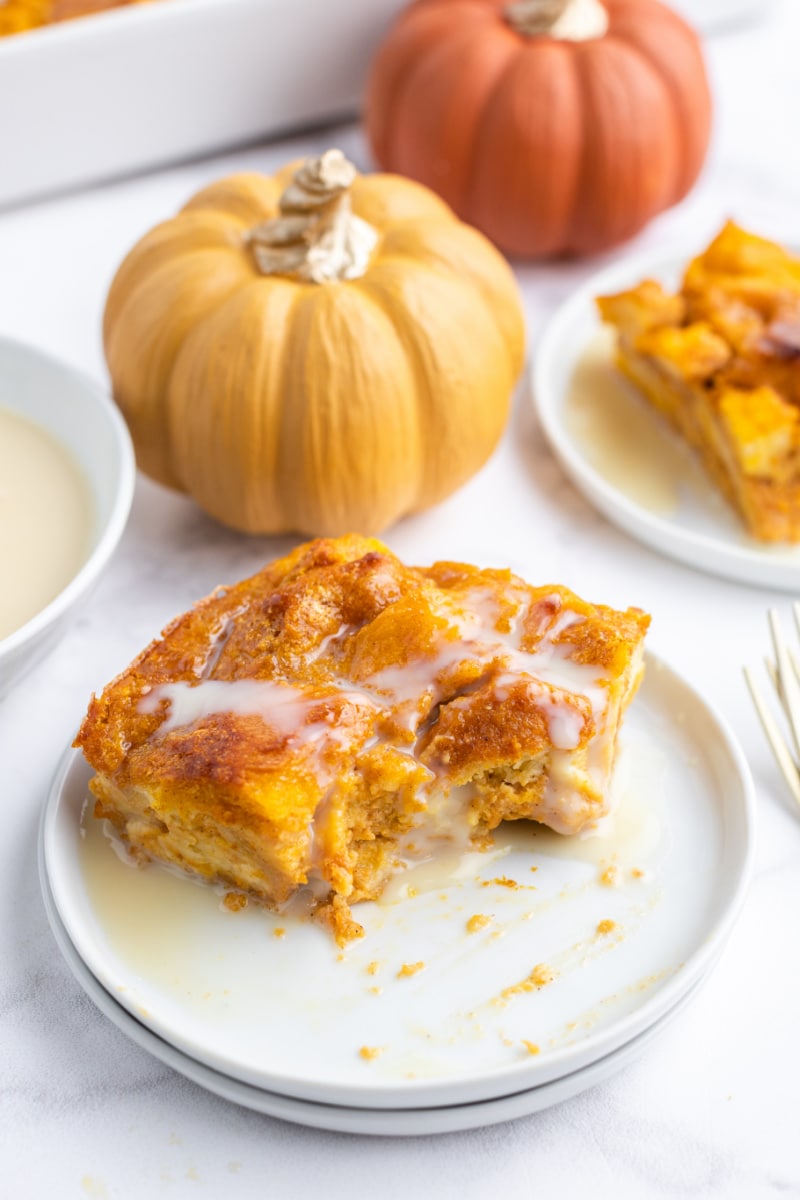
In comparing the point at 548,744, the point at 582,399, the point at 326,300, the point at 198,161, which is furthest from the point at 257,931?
the point at 198,161

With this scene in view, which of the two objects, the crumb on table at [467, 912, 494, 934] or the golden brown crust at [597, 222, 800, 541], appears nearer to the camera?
the crumb on table at [467, 912, 494, 934]

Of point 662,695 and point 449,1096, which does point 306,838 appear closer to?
point 449,1096

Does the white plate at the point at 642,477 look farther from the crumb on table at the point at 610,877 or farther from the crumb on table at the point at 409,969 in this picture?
the crumb on table at the point at 409,969

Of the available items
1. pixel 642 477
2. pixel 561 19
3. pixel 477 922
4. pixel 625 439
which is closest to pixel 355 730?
pixel 477 922

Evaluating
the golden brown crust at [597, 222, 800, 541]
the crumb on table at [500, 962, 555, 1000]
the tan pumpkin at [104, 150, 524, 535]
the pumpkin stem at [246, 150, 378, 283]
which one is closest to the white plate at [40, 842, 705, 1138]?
the crumb on table at [500, 962, 555, 1000]

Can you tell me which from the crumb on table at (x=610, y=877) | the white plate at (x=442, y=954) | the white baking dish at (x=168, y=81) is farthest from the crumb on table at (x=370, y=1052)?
the white baking dish at (x=168, y=81)

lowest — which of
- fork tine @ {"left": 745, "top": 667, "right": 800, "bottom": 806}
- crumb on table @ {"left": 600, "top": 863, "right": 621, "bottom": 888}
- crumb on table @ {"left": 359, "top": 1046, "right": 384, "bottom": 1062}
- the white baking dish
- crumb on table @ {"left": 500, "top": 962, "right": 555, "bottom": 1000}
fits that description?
fork tine @ {"left": 745, "top": 667, "right": 800, "bottom": 806}

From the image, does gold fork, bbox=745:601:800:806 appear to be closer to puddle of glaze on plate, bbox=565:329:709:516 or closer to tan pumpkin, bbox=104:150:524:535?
puddle of glaze on plate, bbox=565:329:709:516
